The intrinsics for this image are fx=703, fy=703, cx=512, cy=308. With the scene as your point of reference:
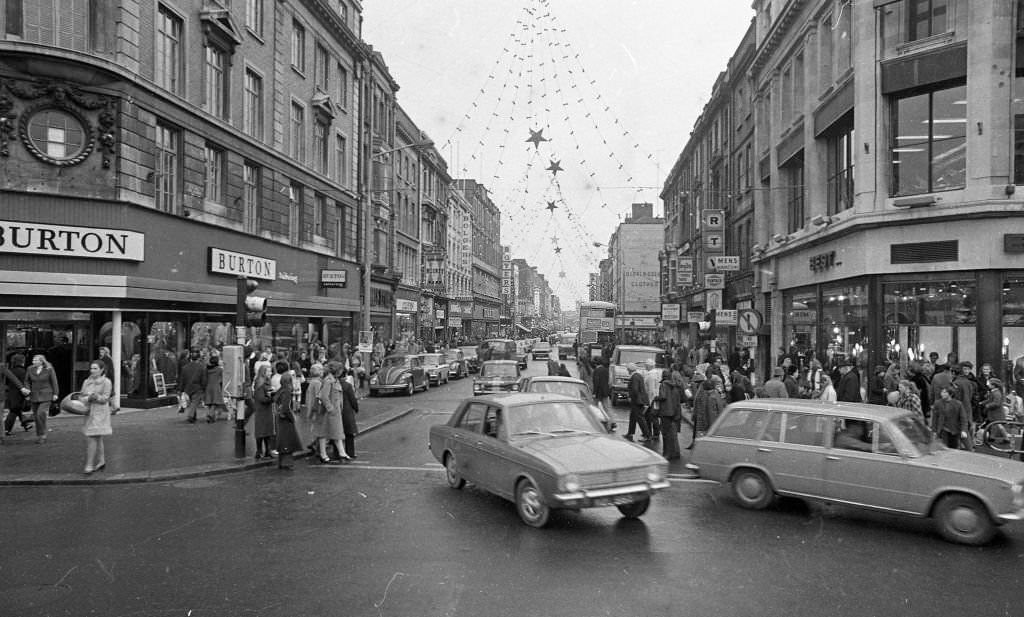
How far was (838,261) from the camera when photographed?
875 inches

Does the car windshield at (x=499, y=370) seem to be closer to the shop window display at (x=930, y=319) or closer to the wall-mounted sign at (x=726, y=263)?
the wall-mounted sign at (x=726, y=263)

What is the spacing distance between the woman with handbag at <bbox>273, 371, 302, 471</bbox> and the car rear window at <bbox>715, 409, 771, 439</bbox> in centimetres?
689

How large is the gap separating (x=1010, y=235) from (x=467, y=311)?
6464 centimetres

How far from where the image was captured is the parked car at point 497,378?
23375 mm

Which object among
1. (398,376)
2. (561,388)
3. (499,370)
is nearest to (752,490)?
(561,388)

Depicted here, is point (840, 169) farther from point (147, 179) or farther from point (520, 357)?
point (520, 357)

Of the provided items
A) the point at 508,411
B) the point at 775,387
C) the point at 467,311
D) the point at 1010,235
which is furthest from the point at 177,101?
the point at 467,311

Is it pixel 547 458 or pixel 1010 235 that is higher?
pixel 1010 235

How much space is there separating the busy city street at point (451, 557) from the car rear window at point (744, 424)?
0.95 metres

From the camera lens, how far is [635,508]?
28.1ft

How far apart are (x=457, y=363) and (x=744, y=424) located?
2892 cm

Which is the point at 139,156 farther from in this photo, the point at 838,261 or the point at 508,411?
the point at 838,261

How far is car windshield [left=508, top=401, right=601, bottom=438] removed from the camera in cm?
908

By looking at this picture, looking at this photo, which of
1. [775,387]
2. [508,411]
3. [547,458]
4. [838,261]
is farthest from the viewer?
[838,261]
